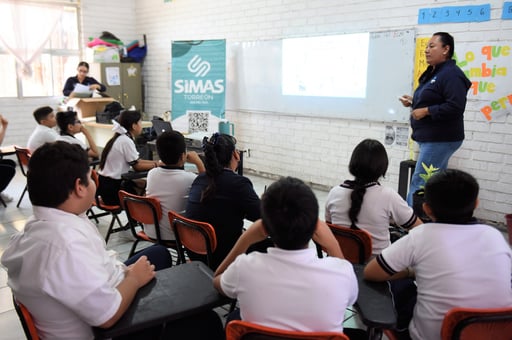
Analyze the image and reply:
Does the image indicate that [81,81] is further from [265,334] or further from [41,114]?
[265,334]

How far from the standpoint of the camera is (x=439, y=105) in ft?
11.7

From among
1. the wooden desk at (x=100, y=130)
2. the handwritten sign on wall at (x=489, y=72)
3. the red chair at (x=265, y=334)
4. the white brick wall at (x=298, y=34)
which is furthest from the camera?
the wooden desk at (x=100, y=130)

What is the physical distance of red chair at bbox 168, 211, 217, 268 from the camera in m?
2.13

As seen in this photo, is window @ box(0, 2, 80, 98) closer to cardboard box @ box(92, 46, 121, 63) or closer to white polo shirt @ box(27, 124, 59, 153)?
cardboard box @ box(92, 46, 121, 63)

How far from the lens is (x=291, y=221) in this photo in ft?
4.09

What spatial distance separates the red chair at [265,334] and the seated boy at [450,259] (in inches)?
17.7

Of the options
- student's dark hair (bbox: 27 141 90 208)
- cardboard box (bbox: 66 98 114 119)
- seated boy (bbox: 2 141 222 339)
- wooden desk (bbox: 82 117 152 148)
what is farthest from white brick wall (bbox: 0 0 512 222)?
student's dark hair (bbox: 27 141 90 208)

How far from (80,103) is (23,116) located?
132cm

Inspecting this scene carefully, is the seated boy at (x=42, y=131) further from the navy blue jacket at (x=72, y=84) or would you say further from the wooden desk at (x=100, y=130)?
the navy blue jacket at (x=72, y=84)

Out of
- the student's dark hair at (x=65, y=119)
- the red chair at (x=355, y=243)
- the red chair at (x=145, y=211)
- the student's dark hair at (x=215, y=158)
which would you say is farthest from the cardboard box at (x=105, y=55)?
the red chair at (x=355, y=243)

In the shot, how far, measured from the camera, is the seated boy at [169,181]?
8.80ft

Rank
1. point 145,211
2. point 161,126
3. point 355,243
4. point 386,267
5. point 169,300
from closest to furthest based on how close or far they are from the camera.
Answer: point 169,300, point 386,267, point 355,243, point 145,211, point 161,126

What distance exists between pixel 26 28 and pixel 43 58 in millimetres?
528

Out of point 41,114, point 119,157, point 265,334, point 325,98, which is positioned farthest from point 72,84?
point 265,334
